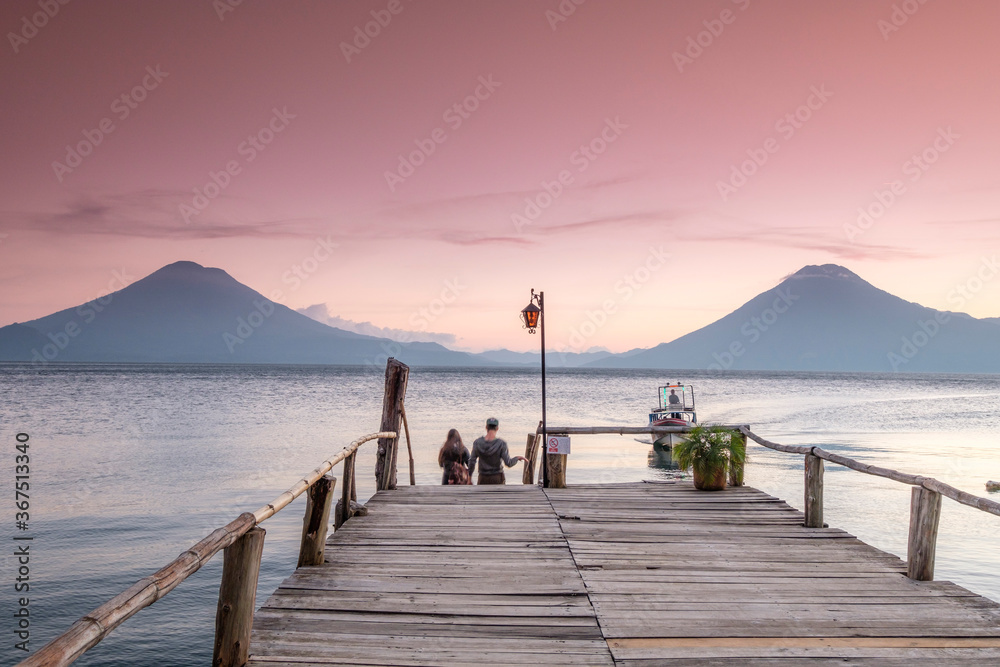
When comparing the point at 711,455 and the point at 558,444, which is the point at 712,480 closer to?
the point at 711,455

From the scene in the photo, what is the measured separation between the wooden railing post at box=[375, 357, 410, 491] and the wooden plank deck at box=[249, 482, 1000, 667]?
7.08 feet

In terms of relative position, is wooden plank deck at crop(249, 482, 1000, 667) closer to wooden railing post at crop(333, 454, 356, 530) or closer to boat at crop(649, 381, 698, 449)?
wooden railing post at crop(333, 454, 356, 530)

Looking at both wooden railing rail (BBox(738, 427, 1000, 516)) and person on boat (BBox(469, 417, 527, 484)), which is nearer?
wooden railing rail (BBox(738, 427, 1000, 516))

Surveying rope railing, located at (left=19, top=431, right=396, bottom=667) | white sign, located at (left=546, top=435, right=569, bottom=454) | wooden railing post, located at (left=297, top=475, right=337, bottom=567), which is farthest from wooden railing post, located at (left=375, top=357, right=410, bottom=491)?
rope railing, located at (left=19, top=431, right=396, bottom=667)

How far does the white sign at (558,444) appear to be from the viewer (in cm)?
1001

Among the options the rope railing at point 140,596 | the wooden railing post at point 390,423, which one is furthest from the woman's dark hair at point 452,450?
the rope railing at point 140,596

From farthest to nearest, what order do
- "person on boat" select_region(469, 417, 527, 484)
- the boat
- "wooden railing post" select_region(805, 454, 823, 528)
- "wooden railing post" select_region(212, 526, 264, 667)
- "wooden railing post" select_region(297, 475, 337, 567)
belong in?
1. the boat
2. "person on boat" select_region(469, 417, 527, 484)
3. "wooden railing post" select_region(805, 454, 823, 528)
4. "wooden railing post" select_region(297, 475, 337, 567)
5. "wooden railing post" select_region(212, 526, 264, 667)

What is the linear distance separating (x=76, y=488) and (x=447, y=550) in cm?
1538

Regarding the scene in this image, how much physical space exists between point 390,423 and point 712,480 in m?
5.02

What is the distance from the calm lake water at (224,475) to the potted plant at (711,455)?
3.99 metres

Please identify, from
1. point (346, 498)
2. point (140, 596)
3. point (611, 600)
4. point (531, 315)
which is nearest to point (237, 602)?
point (140, 596)

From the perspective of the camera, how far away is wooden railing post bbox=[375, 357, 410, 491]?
995cm

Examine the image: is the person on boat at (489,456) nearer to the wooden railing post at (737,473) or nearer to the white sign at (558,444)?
the white sign at (558,444)

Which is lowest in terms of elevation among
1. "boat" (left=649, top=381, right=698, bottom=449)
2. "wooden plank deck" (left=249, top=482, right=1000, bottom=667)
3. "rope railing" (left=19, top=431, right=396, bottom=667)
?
"boat" (left=649, top=381, right=698, bottom=449)
